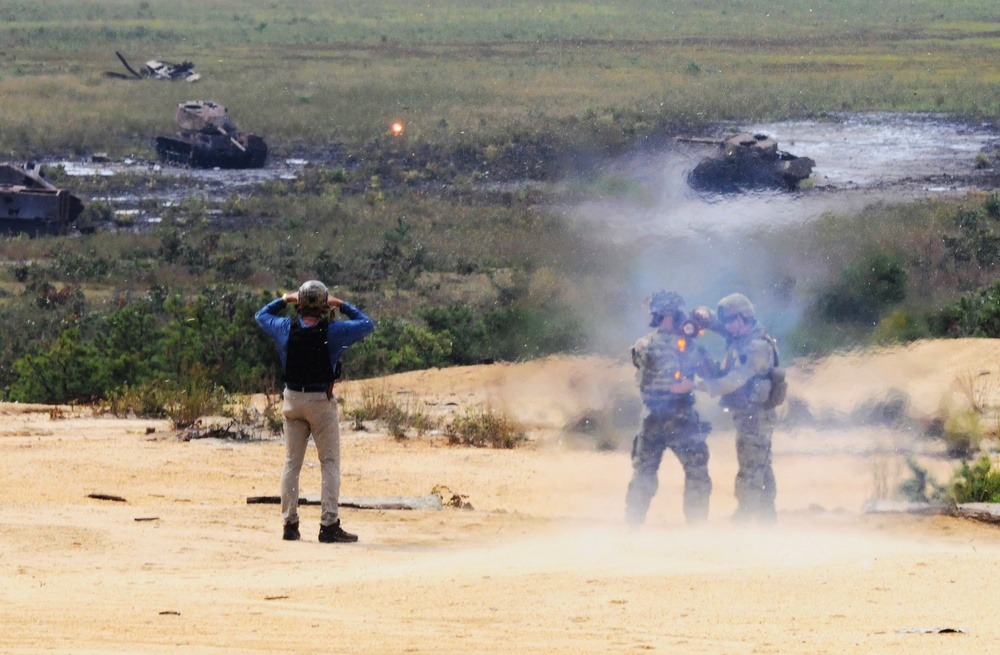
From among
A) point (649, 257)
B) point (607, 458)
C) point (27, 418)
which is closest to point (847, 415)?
point (607, 458)

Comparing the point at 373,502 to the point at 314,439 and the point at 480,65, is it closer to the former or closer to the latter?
the point at 314,439

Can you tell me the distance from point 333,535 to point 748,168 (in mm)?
16285

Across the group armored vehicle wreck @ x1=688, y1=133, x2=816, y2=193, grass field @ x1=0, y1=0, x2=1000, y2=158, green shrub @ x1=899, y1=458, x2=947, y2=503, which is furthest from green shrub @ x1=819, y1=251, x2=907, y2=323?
grass field @ x1=0, y1=0, x2=1000, y2=158

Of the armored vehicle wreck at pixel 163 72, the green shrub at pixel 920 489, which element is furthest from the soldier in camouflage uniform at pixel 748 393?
the armored vehicle wreck at pixel 163 72

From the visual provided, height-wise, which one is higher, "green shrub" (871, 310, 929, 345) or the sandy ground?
"green shrub" (871, 310, 929, 345)

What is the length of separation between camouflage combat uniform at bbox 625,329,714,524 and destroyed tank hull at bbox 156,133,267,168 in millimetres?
30061

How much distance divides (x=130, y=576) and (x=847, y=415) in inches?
297

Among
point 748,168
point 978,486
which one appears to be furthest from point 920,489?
point 748,168

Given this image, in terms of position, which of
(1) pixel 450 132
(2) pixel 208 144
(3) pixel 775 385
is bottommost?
(3) pixel 775 385

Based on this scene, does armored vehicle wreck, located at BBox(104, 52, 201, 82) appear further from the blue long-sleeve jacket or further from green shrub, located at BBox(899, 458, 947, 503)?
the blue long-sleeve jacket

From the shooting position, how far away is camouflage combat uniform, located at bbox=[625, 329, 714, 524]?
Answer: 31.2ft

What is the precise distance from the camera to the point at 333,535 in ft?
29.3

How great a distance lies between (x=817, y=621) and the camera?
658cm

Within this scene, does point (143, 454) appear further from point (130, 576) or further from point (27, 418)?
point (130, 576)
